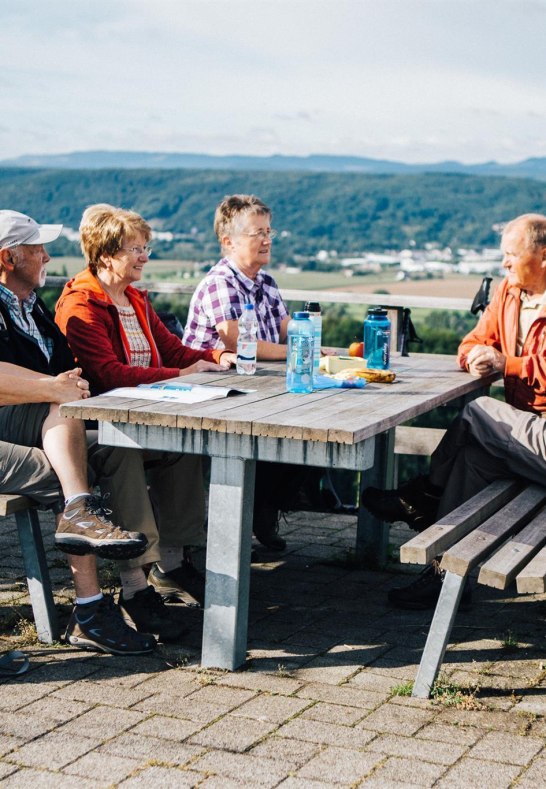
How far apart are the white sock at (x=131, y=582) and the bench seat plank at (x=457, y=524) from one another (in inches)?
40.9

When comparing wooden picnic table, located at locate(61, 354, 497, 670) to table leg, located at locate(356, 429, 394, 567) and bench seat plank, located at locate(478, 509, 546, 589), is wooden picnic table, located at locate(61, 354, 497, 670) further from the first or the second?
table leg, located at locate(356, 429, 394, 567)

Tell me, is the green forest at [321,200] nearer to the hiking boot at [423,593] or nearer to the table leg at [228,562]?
the hiking boot at [423,593]

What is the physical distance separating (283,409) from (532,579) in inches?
37.8

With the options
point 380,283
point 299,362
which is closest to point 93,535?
point 299,362

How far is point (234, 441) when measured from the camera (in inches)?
131

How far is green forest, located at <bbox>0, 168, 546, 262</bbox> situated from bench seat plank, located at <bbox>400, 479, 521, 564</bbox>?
Result: 3158cm

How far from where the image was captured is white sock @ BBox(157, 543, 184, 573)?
4.22 meters

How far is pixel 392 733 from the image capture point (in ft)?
9.63

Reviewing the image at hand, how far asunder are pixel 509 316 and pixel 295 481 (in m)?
1.19

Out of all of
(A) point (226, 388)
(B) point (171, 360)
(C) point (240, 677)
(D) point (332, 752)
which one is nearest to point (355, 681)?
(C) point (240, 677)

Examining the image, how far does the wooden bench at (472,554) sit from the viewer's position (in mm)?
3053

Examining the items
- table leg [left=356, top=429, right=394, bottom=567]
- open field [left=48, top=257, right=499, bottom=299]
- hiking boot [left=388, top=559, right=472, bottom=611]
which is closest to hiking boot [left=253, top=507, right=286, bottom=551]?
table leg [left=356, top=429, right=394, bottom=567]

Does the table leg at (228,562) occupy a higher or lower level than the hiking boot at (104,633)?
higher

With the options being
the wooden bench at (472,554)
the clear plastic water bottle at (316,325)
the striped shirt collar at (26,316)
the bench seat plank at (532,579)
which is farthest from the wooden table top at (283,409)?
the bench seat plank at (532,579)
